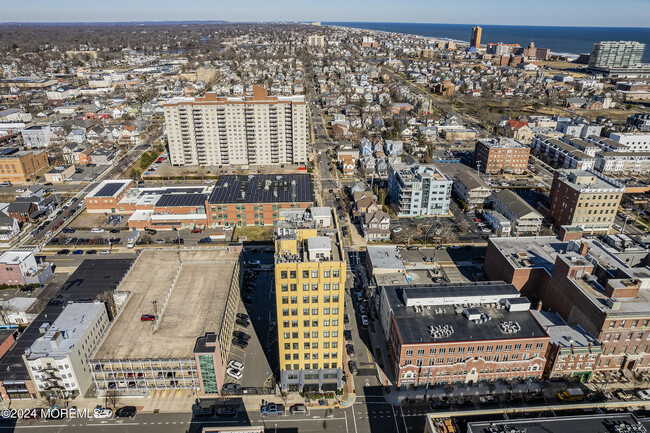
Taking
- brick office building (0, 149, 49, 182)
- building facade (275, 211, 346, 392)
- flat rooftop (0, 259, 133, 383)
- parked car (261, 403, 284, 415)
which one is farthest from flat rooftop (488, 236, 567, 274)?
brick office building (0, 149, 49, 182)

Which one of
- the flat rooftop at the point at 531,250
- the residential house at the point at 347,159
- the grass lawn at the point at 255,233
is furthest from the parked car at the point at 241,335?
the residential house at the point at 347,159

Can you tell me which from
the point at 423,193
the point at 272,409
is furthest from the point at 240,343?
the point at 423,193

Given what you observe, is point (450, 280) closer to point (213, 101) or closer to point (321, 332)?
point (321, 332)

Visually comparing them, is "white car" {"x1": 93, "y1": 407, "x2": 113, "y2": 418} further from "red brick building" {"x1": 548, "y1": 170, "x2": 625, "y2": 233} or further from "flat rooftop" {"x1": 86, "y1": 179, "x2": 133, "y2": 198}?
"red brick building" {"x1": 548, "y1": 170, "x2": 625, "y2": 233}

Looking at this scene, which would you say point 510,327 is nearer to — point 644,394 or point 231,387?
point 644,394

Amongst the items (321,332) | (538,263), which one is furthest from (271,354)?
(538,263)

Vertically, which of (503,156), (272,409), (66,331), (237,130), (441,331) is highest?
(237,130)
